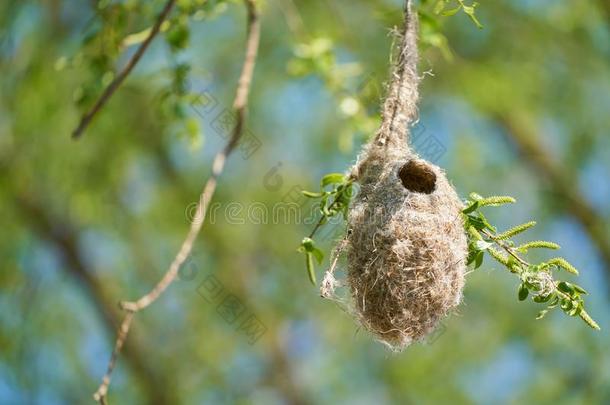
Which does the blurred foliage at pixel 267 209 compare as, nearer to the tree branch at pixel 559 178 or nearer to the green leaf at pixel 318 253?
the tree branch at pixel 559 178

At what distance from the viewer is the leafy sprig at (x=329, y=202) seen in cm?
248

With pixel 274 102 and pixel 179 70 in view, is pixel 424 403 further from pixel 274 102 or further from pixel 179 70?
pixel 179 70

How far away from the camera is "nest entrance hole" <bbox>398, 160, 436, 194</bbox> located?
104 inches

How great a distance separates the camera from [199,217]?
2.87m

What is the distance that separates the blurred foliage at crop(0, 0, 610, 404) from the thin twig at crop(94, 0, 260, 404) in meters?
2.45

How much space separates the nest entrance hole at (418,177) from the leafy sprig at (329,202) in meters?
0.18

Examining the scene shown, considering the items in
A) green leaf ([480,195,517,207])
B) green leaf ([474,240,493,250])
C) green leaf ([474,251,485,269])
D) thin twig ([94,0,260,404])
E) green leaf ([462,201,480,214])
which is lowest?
thin twig ([94,0,260,404])

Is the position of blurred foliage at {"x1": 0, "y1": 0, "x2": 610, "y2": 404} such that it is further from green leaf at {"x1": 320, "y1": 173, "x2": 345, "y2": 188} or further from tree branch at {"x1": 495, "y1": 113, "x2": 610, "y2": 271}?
green leaf at {"x1": 320, "y1": 173, "x2": 345, "y2": 188}

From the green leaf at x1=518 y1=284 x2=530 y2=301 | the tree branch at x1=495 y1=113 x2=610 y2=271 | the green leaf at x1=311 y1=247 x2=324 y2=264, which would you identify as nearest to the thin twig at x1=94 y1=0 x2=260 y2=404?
the green leaf at x1=311 y1=247 x2=324 y2=264

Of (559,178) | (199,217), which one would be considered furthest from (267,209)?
(199,217)

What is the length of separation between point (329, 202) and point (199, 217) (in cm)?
51

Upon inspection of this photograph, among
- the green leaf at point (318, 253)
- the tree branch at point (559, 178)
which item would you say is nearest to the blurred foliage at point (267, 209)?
the tree branch at point (559, 178)

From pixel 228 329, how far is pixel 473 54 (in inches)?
151

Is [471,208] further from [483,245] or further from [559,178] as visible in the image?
[559,178]
